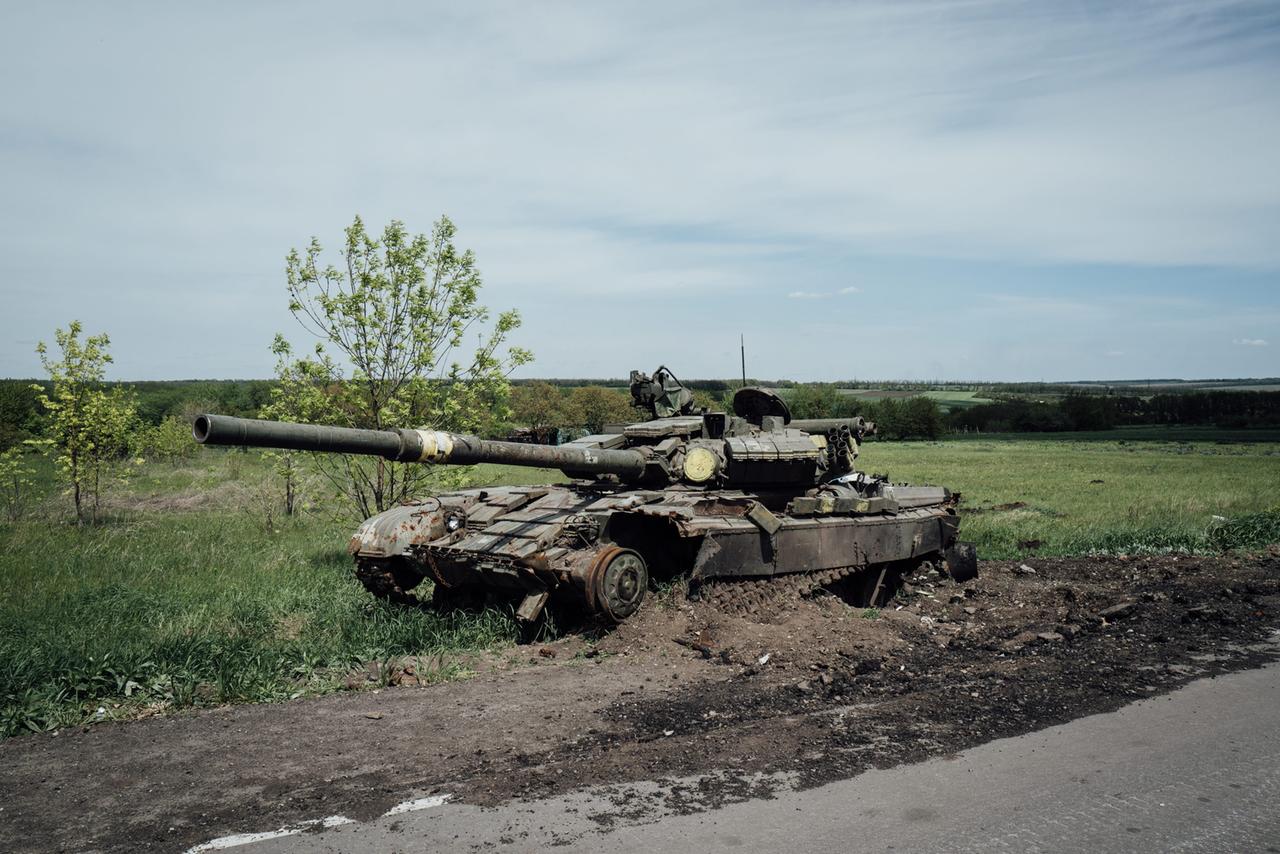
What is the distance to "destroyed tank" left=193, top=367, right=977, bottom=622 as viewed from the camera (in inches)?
354

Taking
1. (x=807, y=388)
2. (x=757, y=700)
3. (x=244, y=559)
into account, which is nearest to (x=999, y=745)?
(x=757, y=700)

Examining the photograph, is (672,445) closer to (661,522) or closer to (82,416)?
(661,522)

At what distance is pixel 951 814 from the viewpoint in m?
5.10

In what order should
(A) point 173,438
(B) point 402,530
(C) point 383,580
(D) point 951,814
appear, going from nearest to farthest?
(D) point 951,814 → (B) point 402,530 → (C) point 383,580 → (A) point 173,438

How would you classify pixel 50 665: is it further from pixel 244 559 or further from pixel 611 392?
pixel 611 392

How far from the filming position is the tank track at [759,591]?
9.60 metres

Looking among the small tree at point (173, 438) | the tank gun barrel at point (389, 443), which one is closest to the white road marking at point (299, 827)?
the tank gun barrel at point (389, 443)

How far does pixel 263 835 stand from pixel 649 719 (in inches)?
109

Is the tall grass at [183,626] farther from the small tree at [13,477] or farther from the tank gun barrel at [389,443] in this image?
the small tree at [13,477]

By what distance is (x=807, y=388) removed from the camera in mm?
57906

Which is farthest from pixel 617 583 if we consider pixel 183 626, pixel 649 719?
pixel 183 626

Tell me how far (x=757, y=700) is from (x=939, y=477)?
104ft

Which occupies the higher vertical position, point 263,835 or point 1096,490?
point 263,835

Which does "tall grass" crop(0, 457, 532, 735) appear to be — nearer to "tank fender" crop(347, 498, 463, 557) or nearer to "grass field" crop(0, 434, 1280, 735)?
"grass field" crop(0, 434, 1280, 735)
